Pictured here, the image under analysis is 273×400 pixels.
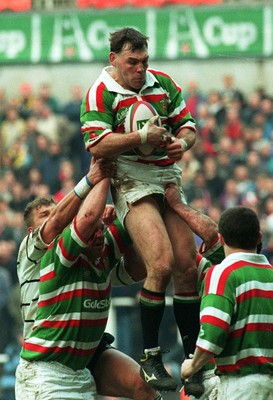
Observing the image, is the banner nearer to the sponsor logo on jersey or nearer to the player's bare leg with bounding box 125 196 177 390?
the sponsor logo on jersey

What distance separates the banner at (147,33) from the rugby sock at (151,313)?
1265 cm

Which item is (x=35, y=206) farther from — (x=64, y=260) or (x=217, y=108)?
(x=217, y=108)

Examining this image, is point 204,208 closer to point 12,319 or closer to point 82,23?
point 12,319

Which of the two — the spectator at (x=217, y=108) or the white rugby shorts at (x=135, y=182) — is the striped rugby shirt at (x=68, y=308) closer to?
the white rugby shorts at (x=135, y=182)

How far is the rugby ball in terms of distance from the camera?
23.8ft

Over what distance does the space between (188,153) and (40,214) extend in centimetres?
886

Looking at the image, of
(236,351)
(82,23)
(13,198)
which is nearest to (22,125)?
(13,198)

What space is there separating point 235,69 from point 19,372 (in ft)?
39.4

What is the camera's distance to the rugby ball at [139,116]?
23.8 feet

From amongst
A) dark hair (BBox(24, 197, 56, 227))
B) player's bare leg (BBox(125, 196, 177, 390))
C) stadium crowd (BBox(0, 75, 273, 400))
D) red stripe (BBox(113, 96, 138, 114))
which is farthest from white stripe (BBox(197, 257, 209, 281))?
stadium crowd (BBox(0, 75, 273, 400))

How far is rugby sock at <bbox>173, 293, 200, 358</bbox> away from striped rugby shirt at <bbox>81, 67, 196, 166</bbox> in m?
0.82

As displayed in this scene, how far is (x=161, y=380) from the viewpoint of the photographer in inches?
287

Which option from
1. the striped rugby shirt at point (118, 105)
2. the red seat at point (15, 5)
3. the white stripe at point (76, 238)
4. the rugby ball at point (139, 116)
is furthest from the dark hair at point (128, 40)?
the red seat at point (15, 5)

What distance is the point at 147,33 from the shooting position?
2005cm
